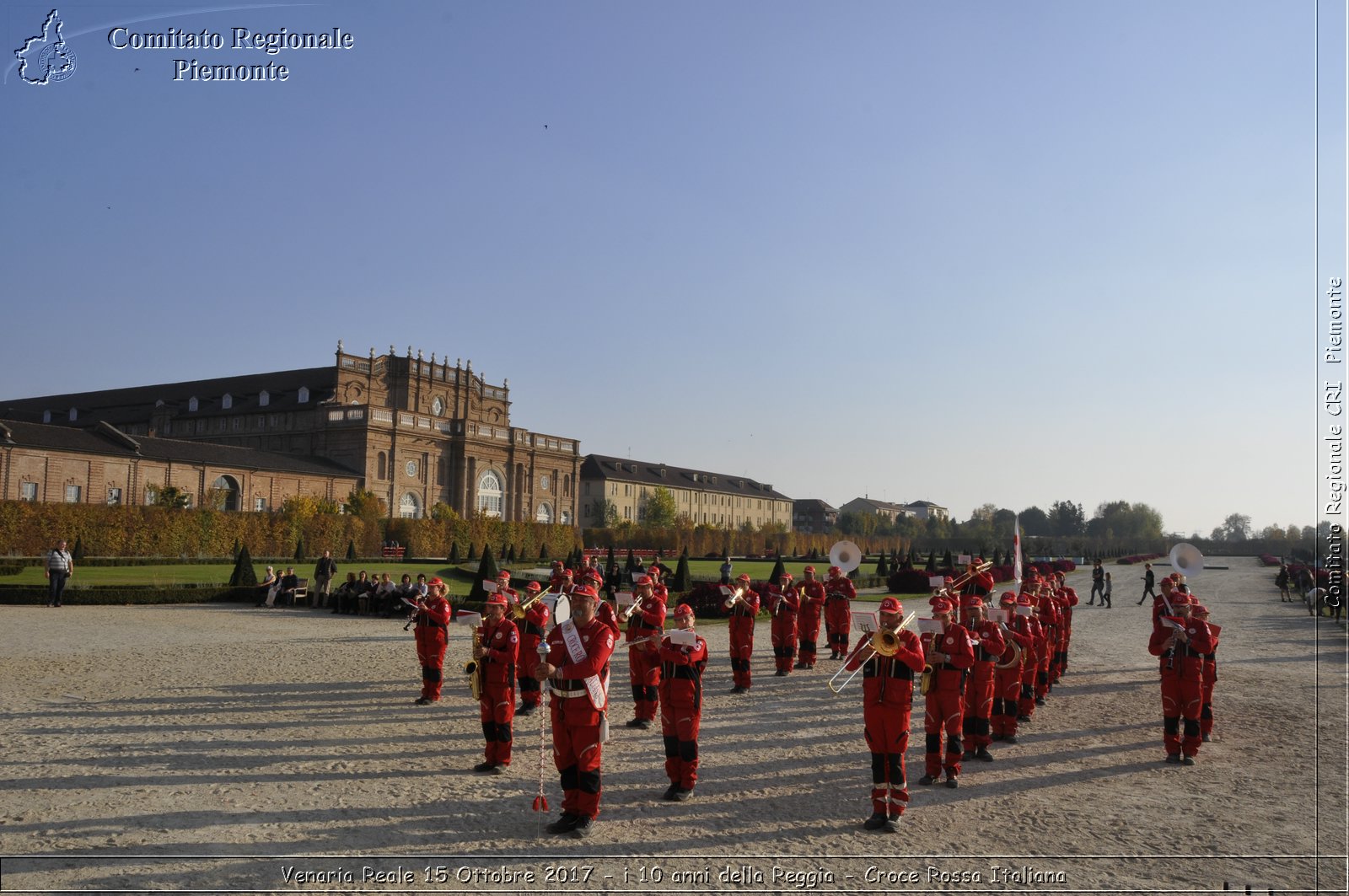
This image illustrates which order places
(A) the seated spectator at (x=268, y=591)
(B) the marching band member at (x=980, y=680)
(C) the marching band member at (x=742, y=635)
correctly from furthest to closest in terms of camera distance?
(A) the seated spectator at (x=268, y=591)
(C) the marching band member at (x=742, y=635)
(B) the marching band member at (x=980, y=680)

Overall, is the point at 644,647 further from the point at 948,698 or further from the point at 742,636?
the point at 948,698

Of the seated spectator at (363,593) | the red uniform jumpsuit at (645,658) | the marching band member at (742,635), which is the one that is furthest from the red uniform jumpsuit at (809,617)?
the seated spectator at (363,593)

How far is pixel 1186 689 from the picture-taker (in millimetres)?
10148

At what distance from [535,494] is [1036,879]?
79.3m

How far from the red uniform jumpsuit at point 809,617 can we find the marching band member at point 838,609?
50cm

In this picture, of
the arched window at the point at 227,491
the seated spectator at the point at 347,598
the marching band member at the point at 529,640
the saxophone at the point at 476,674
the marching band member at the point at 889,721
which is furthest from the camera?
the arched window at the point at 227,491

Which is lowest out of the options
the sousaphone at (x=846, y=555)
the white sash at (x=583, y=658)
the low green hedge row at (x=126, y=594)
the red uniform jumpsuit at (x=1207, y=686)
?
the low green hedge row at (x=126, y=594)

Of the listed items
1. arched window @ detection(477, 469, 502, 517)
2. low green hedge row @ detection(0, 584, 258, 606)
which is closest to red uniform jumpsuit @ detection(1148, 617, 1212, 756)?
low green hedge row @ detection(0, 584, 258, 606)

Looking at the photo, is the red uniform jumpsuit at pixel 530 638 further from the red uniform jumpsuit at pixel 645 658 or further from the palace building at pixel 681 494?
the palace building at pixel 681 494

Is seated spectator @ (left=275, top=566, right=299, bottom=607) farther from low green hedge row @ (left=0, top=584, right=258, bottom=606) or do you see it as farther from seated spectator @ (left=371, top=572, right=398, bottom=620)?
seated spectator @ (left=371, top=572, right=398, bottom=620)

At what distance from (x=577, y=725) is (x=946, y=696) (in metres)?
3.75

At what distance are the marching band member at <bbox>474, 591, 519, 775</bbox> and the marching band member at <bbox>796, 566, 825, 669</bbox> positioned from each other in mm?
8073

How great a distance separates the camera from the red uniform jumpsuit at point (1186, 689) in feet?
33.3

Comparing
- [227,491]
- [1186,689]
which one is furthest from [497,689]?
[227,491]
